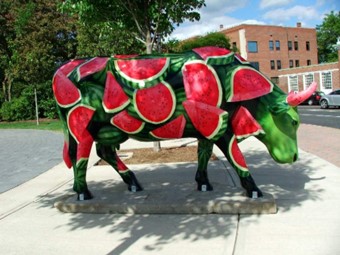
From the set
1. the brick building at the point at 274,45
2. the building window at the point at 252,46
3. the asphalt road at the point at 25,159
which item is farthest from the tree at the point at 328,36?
the asphalt road at the point at 25,159

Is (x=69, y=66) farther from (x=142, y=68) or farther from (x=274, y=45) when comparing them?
(x=274, y=45)

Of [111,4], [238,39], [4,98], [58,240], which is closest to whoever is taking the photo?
[58,240]

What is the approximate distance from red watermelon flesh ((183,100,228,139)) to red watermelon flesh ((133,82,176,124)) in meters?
0.21

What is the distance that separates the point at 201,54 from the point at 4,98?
29.7 meters

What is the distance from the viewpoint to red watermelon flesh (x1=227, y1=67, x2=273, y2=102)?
5.07 meters

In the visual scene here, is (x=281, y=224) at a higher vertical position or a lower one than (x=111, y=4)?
lower

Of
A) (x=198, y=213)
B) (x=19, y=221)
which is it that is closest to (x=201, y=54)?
(x=198, y=213)

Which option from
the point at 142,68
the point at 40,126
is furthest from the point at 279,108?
the point at 40,126

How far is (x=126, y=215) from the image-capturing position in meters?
5.40

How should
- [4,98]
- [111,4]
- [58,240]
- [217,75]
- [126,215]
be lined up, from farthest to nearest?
[4,98] < [111,4] < [126,215] < [217,75] < [58,240]

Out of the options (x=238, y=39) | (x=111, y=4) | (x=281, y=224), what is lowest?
(x=281, y=224)

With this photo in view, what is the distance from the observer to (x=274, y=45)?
61.9m

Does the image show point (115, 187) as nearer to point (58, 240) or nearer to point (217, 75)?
point (58, 240)

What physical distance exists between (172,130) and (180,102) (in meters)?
0.39
